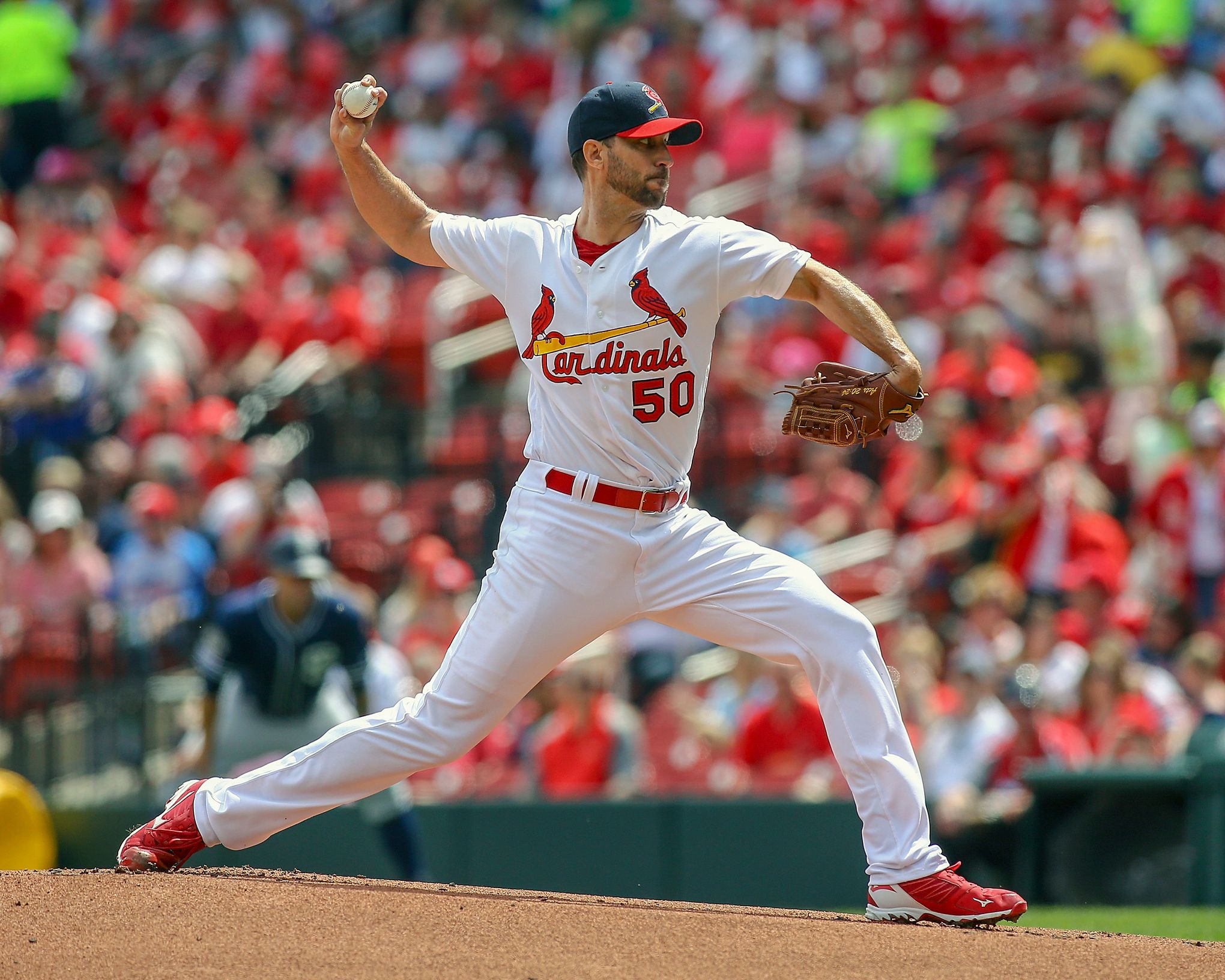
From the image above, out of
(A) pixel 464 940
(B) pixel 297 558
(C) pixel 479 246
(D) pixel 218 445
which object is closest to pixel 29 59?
(D) pixel 218 445

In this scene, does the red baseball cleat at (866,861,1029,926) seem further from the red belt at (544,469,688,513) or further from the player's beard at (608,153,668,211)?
the player's beard at (608,153,668,211)

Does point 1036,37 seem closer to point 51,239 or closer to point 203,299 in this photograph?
point 203,299

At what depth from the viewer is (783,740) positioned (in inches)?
351

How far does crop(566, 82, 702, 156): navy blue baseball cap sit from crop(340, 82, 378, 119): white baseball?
0.59 m

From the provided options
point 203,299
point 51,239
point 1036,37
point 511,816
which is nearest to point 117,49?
point 51,239

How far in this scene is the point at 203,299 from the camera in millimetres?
13469

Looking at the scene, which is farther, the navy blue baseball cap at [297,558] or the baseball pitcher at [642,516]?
the navy blue baseball cap at [297,558]

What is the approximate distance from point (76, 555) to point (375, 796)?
3885 millimetres

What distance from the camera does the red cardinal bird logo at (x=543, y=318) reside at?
4906mm

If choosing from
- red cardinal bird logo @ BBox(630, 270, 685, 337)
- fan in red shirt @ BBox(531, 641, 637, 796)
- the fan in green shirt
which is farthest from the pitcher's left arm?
the fan in green shirt

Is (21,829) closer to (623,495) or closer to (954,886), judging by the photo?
(623,495)

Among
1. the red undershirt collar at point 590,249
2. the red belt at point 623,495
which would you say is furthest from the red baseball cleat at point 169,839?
the red undershirt collar at point 590,249

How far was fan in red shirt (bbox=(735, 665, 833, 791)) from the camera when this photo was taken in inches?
349

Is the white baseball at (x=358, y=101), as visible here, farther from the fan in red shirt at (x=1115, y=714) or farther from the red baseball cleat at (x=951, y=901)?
→ the fan in red shirt at (x=1115, y=714)
